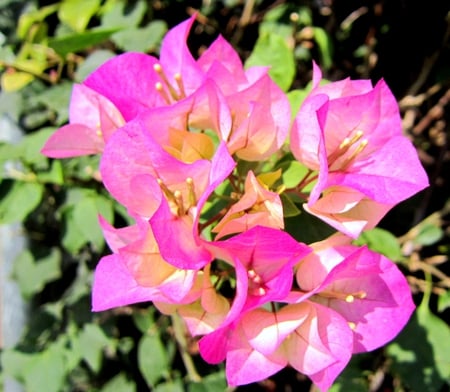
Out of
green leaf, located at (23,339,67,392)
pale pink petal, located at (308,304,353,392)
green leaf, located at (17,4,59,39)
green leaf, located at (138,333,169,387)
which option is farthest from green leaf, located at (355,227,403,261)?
green leaf, located at (17,4,59,39)

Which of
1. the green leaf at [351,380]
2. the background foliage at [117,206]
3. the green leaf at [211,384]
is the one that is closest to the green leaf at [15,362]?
the background foliage at [117,206]

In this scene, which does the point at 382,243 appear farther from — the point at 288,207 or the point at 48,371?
the point at 48,371

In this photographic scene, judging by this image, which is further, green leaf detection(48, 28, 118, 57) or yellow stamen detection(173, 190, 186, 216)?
green leaf detection(48, 28, 118, 57)

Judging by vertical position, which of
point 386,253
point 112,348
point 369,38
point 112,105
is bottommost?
point 112,348

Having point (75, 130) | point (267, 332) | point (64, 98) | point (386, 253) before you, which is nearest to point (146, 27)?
point (64, 98)

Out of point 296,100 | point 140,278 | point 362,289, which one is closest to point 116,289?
point 140,278

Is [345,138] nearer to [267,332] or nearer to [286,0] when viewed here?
[267,332]

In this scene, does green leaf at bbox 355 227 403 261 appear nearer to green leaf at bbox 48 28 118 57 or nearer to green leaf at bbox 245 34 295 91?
green leaf at bbox 245 34 295 91

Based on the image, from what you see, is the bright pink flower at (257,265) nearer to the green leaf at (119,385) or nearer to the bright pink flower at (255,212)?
the bright pink flower at (255,212)
